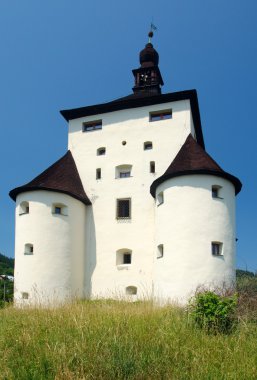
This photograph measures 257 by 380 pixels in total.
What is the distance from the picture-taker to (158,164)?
67.7 ft

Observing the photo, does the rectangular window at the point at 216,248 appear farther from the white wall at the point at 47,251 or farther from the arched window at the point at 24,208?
the arched window at the point at 24,208

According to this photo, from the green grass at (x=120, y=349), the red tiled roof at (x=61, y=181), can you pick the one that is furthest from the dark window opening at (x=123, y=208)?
the green grass at (x=120, y=349)

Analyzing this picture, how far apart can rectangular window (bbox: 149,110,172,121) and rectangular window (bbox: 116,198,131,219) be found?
16.7 ft

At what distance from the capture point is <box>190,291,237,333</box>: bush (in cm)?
847

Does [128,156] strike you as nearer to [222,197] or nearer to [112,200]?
[112,200]

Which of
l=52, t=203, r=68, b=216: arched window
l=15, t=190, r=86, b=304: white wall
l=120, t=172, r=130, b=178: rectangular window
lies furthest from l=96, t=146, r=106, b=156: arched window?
l=52, t=203, r=68, b=216: arched window

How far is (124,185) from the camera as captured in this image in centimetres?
2100

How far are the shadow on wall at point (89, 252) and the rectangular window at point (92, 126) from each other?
5.14 meters

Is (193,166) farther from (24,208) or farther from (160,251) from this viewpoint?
(24,208)

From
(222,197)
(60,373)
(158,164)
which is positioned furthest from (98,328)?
(158,164)

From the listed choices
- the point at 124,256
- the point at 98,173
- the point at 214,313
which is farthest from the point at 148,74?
the point at 214,313

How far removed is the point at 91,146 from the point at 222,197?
9022 millimetres

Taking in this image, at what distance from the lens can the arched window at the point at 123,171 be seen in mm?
21422

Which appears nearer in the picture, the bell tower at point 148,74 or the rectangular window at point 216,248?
the rectangular window at point 216,248
